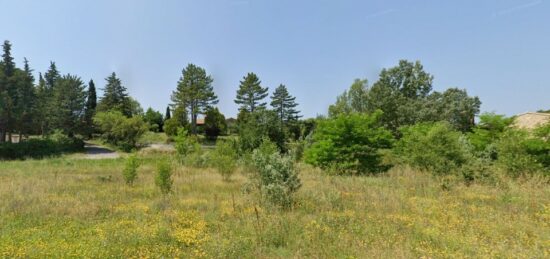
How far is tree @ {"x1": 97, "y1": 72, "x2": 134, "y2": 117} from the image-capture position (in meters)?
43.1

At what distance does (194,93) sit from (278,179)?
3851cm

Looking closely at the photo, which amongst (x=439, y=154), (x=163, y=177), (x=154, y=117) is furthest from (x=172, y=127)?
(x=439, y=154)

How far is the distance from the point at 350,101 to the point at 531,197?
122 feet

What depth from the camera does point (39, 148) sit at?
2794cm

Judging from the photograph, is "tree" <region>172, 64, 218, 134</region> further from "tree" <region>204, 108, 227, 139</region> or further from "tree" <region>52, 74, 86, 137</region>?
"tree" <region>52, 74, 86, 137</region>

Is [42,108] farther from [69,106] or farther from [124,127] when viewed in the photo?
[124,127]

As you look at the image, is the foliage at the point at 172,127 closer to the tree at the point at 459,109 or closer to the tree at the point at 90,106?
the tree at the point at 90,106

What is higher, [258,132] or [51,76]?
[51,76]

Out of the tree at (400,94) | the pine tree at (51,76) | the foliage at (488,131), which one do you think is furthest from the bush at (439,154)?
the pine tree at (51,76)

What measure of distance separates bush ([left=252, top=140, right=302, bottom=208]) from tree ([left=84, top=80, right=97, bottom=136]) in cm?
3954

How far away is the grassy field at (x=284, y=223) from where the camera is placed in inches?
181

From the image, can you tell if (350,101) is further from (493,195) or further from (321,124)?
(493,195)

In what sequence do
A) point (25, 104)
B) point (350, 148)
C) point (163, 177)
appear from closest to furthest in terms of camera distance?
point (163, 177), point (350, 148), point (25, 104)

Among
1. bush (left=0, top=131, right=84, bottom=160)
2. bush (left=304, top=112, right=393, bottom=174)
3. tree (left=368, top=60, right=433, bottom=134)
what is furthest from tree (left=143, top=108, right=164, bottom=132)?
bush (left=304, top=112, right=393, bottom=174)
